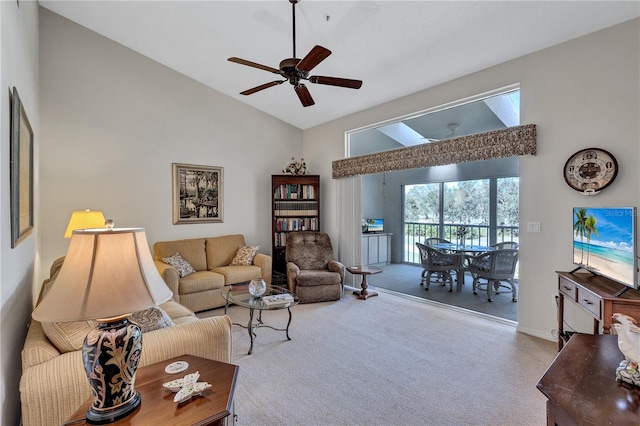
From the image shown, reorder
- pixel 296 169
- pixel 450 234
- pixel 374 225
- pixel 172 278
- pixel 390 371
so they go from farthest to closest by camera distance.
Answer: pixel 374 225, pixel 450 234, pixel 296 169, pixel 172 278, pixel 390 371

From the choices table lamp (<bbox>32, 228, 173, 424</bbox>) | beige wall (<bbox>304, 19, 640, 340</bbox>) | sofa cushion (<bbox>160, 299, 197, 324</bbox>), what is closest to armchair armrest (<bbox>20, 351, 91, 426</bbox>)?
table lamp (<bbox>32, 228, 173, 424</bbox>)

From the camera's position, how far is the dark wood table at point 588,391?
93cm

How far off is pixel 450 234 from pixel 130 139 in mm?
6614

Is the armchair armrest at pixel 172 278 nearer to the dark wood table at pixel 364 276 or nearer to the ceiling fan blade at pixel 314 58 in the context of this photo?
the dark wood table at pixel 364 276

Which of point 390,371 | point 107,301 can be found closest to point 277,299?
point 390,371

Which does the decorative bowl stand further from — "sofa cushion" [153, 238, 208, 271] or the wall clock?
the wall clock

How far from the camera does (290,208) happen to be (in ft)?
18.3

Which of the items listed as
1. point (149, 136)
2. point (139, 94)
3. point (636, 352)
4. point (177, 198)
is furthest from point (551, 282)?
point (139, 94)

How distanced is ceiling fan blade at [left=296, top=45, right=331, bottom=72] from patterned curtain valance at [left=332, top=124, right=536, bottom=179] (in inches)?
87.0

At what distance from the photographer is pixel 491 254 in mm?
4383

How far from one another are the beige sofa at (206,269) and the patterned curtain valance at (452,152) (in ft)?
7.17

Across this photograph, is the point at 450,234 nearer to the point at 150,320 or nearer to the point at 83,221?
the point at 150,320

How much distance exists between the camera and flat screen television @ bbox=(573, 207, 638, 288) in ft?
7.09

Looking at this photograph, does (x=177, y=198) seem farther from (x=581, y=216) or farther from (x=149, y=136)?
(x=581, y=216)
